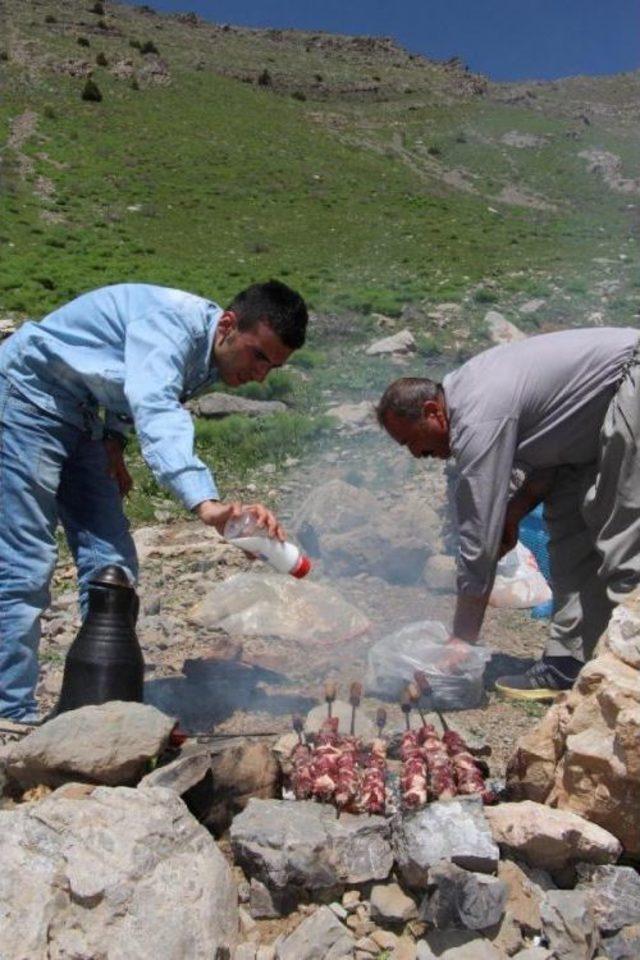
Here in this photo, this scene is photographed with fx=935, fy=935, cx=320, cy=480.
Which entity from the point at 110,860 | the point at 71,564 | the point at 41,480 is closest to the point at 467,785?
the point at 110,860

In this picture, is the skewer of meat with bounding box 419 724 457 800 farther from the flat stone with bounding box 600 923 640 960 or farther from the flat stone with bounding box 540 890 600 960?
the flat stone with bounding box 600 923 640 960

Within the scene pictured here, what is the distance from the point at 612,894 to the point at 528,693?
1449 mm

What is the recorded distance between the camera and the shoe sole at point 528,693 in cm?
385

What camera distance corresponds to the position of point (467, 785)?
9.22 ft

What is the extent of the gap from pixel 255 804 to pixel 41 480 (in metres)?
1.39

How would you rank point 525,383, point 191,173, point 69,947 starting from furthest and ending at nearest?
point 191,173, point 525,383, point 69,947

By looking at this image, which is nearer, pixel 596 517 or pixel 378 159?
pixel 596 517

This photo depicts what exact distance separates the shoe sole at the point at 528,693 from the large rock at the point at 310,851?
1450 mm

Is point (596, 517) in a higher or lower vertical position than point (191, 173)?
lower

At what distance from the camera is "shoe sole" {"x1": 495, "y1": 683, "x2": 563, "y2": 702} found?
3.85 meters

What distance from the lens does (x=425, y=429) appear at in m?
3.52

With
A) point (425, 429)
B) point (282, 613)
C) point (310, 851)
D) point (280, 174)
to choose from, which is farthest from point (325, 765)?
point (280, 174)

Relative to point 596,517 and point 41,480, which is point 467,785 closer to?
point 596,517

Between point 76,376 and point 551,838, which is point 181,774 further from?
point 76,376
